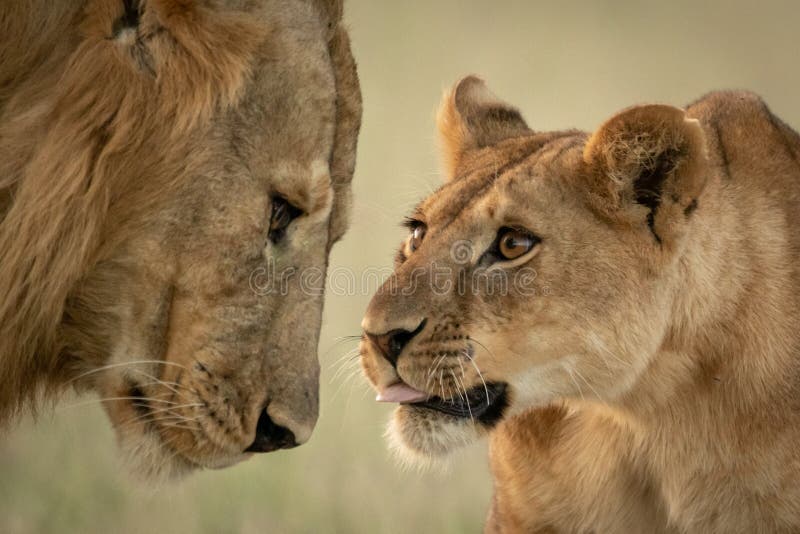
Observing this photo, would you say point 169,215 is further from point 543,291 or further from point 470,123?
point 470,123

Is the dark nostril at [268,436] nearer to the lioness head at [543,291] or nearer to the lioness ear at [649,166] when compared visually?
the lioness head at [543,291]

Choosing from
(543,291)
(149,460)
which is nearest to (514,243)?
(543,291)

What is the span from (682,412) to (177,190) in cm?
136

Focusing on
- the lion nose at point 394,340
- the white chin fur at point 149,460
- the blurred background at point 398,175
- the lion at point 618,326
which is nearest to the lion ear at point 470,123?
the blurred background at point 398,175

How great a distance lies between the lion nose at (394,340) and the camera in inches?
130

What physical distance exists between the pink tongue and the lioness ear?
63 cm

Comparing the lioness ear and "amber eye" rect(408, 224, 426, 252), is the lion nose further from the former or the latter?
the lioness ear

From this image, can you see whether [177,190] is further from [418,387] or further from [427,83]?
[427,83]

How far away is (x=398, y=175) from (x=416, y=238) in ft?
11.4

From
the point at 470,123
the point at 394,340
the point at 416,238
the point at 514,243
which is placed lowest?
the point at 394,340

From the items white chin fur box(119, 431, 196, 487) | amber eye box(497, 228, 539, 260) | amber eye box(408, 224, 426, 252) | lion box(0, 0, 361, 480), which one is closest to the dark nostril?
lion box(0, 0, 361, 480)

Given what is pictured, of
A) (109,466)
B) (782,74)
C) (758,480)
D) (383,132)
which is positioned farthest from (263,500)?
(782,74)

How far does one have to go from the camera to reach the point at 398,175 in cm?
709

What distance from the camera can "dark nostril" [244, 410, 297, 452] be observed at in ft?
11.5
